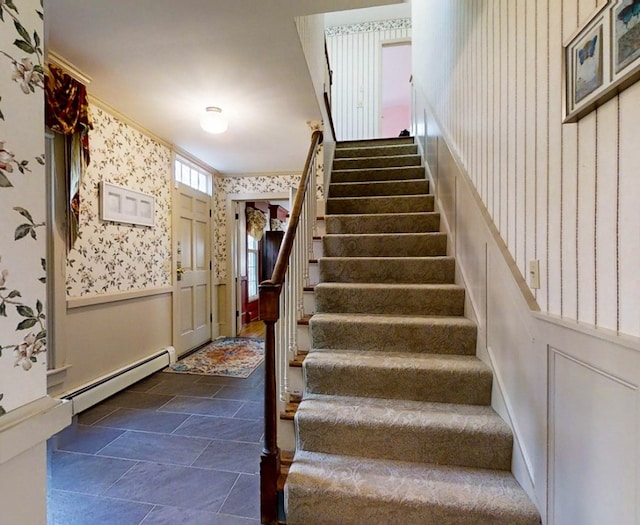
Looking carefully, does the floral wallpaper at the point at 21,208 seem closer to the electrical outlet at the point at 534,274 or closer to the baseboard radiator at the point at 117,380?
the electrical outlet at the point at 534,274

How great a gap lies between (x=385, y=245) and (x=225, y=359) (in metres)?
2.41

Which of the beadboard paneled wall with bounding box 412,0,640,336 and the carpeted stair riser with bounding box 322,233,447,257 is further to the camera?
the carpeted stair riser with bounding box 322,233,447,257

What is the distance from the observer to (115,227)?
2980 mm

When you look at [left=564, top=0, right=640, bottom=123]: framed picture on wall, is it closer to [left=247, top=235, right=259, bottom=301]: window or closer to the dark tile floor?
the dark tile floor

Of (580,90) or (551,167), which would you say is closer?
(580,90)

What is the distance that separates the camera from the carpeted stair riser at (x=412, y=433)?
147cm

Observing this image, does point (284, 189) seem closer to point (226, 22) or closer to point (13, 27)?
point (226, 22)

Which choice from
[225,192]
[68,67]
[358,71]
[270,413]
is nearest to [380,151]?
[358,71]

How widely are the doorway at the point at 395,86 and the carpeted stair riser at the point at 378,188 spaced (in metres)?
2.59

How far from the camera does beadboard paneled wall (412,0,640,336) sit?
0.88m

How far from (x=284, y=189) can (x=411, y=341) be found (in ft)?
11.3

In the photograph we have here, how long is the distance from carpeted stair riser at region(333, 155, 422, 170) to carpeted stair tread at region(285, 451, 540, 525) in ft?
10.4

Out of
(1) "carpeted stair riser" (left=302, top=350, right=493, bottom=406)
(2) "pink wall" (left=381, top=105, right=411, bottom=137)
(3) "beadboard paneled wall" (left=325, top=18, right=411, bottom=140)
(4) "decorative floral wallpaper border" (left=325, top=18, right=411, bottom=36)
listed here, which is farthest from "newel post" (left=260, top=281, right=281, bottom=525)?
(2) "pink wall" (left=381, top=105, right=411, bottom=137)

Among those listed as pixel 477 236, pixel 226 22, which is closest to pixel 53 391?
pixel 226 22
